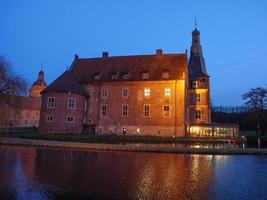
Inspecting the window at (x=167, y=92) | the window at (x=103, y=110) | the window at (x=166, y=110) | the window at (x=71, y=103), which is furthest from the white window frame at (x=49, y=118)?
the window at (x=167, y=92)

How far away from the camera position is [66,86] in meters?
43.9

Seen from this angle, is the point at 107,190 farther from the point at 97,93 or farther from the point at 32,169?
the point at 97,93

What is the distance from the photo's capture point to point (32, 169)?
13859mm

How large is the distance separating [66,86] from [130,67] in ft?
35.7

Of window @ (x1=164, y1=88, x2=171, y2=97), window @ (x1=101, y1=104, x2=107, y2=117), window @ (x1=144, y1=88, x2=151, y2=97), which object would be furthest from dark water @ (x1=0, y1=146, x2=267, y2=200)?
window @ (x1=101, y1=104, x2=107, y2=117)

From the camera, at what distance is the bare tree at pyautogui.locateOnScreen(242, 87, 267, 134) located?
56484mm

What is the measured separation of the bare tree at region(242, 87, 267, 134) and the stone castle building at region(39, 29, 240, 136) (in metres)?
14.7

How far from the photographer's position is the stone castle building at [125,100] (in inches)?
1714

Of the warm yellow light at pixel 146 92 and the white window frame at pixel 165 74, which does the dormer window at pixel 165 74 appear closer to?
the white window frame at pixel 165 74

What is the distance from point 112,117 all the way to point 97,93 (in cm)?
459

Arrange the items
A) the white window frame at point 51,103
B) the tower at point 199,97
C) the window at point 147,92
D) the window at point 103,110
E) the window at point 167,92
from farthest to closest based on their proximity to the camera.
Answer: the tower at point 199,97 < the window at point 103,110 < the window at point 147,92 < the window at point 167,92 < the white window frame at point 51,103

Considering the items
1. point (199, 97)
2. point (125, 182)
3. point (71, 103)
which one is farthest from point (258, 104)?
point (125, 182)

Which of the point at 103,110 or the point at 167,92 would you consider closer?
the point at 167,92

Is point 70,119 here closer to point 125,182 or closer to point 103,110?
point 103,110
